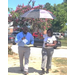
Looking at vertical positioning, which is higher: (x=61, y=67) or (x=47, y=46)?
(x=47, y=46)

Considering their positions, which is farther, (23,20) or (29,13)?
(23,20)

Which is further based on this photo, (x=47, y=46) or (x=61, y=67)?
(x=61, y=67)

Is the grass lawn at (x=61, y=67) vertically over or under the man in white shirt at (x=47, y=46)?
under

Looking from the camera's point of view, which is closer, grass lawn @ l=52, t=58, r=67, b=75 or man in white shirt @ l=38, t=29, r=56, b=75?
man in white shirt @ l=38, t=29, r=56, b=75

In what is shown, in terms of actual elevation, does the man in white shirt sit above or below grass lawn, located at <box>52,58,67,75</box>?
above

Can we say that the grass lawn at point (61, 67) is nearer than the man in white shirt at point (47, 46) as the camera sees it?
No
